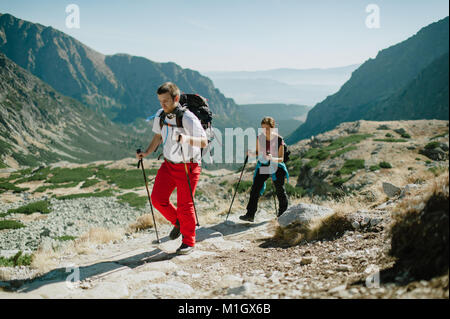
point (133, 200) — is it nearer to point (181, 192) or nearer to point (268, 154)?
point (268, 154)

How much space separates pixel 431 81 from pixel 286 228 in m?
153

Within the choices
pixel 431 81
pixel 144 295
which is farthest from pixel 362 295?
pixel 431 81

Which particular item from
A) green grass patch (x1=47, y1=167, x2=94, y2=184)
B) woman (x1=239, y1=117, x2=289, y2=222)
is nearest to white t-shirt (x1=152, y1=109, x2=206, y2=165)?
woman (x1=239, y1=117, x2=289, y2=222)

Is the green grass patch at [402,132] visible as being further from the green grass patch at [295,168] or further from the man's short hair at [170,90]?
the man's short hair at [170,90]

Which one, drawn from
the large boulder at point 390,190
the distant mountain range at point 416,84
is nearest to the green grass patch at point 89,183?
the large boulder at point 390,190

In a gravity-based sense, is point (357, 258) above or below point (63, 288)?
above

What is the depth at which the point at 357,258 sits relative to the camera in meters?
3.89

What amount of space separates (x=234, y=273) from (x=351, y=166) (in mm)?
16917

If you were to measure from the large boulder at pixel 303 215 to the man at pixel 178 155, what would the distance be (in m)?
2.02

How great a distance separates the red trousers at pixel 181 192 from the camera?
5.07m

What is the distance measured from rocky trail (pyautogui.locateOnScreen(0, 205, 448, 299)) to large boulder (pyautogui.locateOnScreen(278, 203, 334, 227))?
552mm

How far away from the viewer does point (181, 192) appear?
5.07 metres

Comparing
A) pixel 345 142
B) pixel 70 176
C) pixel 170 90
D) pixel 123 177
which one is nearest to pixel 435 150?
pixel 345 142
